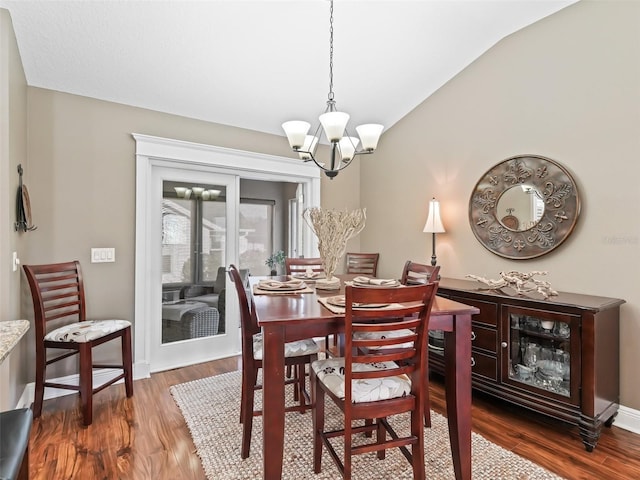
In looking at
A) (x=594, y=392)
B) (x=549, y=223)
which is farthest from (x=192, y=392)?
(x=549, y=223)

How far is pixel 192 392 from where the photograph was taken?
2.78 m

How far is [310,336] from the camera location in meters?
1.57

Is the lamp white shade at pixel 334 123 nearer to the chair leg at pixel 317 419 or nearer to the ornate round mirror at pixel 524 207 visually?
the chair leg at pixel 317 419

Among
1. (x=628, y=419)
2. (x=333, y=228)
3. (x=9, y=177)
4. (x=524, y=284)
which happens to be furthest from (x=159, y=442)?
(x=628, y=419)

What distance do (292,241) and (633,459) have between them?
171 inches

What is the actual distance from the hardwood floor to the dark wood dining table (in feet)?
1.94

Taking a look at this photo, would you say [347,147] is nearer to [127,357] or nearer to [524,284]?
[524,284]

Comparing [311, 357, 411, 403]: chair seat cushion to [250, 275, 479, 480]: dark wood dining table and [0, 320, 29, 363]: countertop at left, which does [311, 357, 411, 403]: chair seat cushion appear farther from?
[0, 320, 29, 363]: countertop at left

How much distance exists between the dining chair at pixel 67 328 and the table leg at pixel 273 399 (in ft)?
5.02

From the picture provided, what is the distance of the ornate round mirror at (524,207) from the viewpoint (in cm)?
254

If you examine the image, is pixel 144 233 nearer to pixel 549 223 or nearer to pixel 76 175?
pixel 76 175

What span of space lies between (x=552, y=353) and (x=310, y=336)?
1.77 m

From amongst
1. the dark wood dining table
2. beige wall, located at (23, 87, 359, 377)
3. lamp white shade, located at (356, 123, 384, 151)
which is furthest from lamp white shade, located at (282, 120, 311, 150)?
beige wall, located at (23, 87, 359, 377)

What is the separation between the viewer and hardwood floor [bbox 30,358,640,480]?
1846 mm
